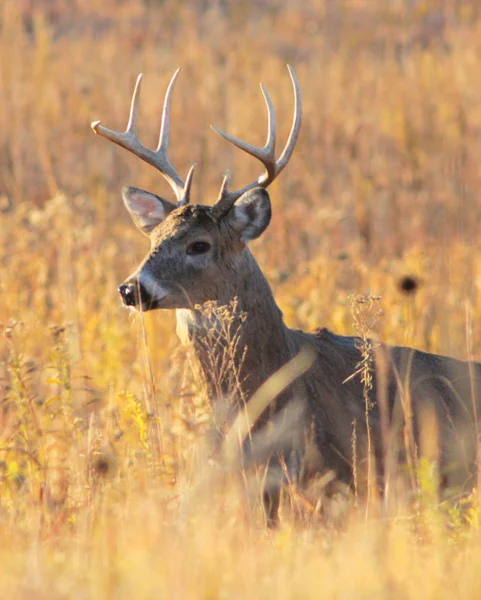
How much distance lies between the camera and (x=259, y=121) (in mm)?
14977

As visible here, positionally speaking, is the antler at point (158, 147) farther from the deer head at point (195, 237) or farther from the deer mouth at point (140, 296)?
the deer mouth at point (140, 296)

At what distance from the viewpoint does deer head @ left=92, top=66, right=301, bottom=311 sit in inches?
233

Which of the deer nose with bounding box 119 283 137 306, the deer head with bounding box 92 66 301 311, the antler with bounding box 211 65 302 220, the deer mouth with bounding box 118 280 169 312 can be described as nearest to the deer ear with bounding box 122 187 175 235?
the deer head with bounding box 92 66 301 311

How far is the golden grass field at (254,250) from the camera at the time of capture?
12.4 ft

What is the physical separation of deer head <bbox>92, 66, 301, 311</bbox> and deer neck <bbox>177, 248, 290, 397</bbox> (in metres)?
0.05

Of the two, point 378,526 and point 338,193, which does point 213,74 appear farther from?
point 378,526

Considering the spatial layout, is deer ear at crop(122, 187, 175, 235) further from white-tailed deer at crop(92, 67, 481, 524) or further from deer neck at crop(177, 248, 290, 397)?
deer neck at crop(177, 248, 290, 397)

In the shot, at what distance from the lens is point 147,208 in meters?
6.72

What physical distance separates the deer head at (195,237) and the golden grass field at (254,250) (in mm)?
222

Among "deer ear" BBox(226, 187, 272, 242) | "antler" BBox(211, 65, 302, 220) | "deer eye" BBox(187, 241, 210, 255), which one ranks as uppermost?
"antler" BBox(211, 65, 302, 220)

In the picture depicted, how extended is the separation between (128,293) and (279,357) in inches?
32.6

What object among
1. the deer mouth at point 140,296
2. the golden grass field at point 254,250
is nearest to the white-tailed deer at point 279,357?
the deer mouth at point 140,296

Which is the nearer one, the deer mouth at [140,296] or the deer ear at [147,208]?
the deer mouth at [140,296]

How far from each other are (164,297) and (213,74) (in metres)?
11.3
